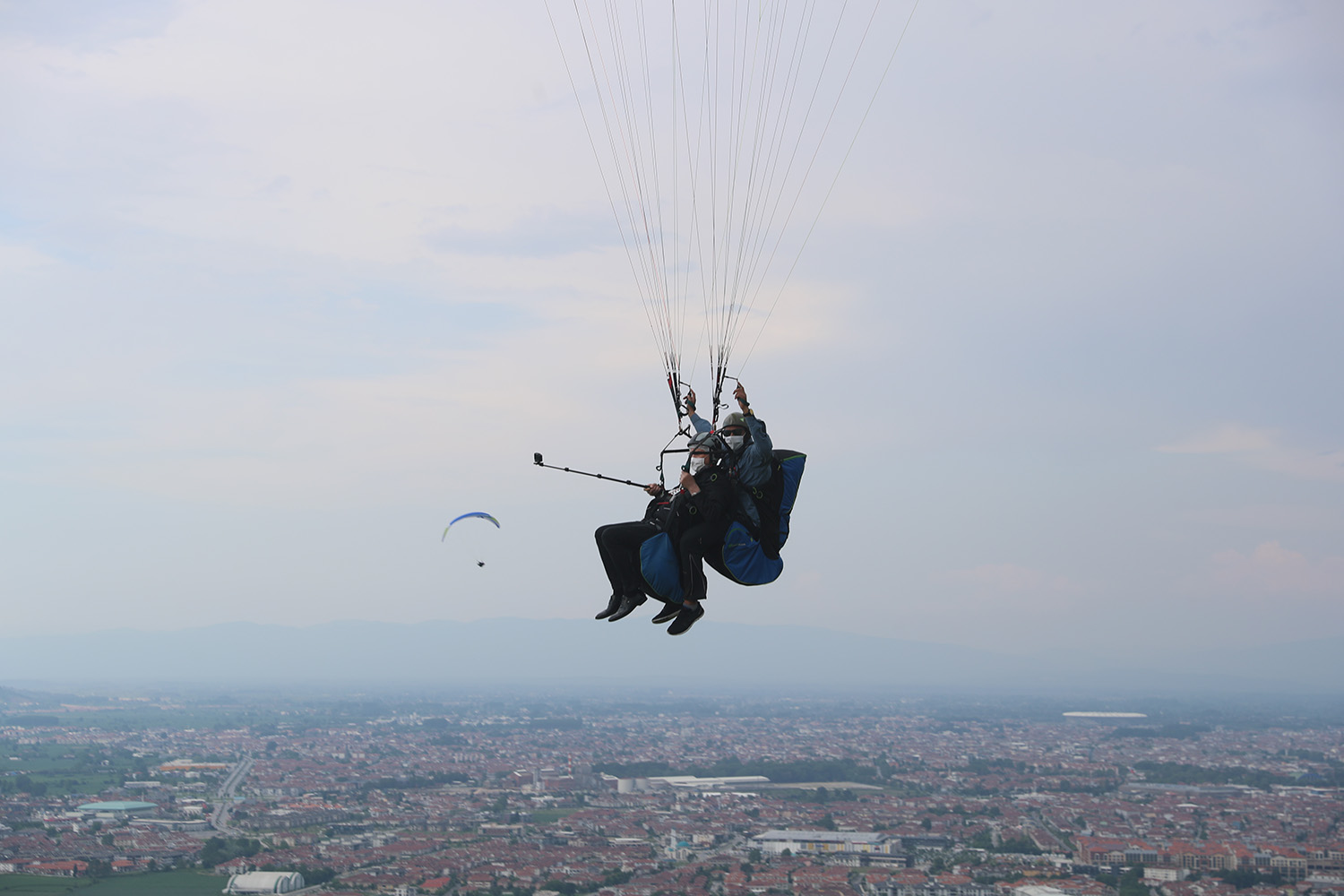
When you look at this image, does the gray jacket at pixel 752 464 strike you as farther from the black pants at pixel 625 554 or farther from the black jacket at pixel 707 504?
the black pants at pixel 625 554

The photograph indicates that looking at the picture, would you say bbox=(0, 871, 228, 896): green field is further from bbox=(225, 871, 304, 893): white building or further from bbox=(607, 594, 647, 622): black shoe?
bbox=(607, 594, 647, 622): black shoe

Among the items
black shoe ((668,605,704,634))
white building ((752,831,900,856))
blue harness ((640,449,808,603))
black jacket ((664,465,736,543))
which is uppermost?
black jacket ((664,465,736,543))

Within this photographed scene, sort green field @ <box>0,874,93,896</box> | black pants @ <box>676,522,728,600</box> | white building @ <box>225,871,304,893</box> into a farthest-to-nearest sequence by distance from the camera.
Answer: white building @ <box>225,871,304,893</box>
green field @ <box>0,874,93,896</box>
black pants @ <box>676,522,728,600</box>

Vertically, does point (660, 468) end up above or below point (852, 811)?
above

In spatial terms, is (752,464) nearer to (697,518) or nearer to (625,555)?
(697,518)

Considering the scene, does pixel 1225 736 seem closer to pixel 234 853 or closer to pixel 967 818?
pixel 967 818

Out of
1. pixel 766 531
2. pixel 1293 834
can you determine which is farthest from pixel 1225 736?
pixel 766 531

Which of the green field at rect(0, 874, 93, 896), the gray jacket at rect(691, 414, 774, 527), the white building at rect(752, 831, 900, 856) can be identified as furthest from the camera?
the white building at rect(752, 831, 900, 856)

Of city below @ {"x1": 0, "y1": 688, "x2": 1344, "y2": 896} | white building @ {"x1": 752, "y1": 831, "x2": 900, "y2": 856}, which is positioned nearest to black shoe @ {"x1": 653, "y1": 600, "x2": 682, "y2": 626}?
city below @ {"x1": 0, "y1": 688, "x2": 1344, "y2": 896}
